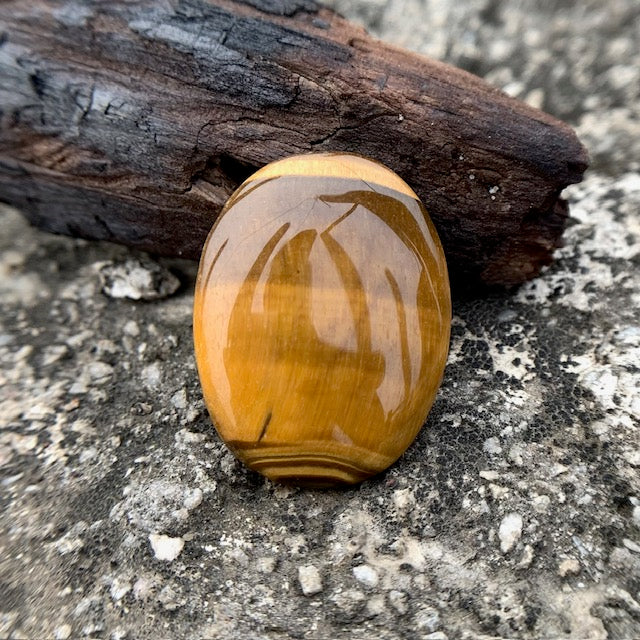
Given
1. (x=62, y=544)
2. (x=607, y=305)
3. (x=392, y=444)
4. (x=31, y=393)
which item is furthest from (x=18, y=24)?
(x=607, y=305)

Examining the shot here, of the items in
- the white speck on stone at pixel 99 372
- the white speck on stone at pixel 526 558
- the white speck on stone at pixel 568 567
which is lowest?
the white speck on stone at pixel 99 372

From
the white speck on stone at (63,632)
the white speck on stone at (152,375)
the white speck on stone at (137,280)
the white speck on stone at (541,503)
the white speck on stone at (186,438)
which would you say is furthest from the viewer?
the white speck on stone at (137,280)

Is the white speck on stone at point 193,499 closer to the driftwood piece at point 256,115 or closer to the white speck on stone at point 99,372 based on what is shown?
the white speck on stone at point 99,372

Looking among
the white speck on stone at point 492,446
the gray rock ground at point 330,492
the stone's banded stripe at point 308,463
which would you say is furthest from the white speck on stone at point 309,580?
the white speck on stone at point 492,446

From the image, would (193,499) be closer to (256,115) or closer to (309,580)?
(309,580)


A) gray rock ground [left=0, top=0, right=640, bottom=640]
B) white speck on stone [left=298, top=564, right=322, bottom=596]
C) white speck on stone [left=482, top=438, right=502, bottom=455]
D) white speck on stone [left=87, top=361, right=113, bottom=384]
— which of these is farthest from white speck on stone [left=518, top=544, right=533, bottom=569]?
white speck on stone [left=87, top=361, right=113, bottom=384]

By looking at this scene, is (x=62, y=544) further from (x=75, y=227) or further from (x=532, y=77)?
(x=532, y=77)

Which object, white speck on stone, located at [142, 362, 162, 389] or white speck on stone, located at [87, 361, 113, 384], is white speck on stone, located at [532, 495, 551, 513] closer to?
white speck on stone, located at [142, 362, 162, 389]
